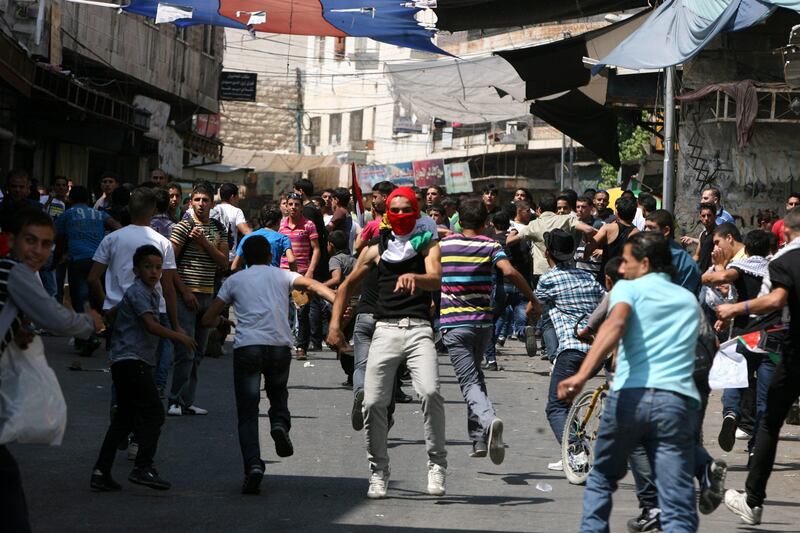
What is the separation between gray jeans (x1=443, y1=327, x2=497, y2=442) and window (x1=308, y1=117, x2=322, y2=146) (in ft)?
188

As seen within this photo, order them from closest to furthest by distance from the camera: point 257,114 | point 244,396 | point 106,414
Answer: point 244,396 → point 106,414 → point 257,114

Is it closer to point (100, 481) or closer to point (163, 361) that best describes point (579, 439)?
point (100, 481)

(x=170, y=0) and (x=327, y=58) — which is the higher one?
(x=327, y=58)

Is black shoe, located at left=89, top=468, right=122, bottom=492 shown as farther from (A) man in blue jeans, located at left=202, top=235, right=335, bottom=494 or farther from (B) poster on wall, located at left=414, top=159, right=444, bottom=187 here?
(B) poster on wall, located at left=414, top=159, right=444, bottom=187

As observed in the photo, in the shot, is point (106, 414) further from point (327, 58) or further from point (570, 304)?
point (327, 58)

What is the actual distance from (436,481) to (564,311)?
5.36ft

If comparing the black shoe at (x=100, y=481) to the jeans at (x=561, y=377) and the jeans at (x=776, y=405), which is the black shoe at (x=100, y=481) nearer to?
the jeans at (x=561, y=377)

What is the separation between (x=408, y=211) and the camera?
806 centimetres

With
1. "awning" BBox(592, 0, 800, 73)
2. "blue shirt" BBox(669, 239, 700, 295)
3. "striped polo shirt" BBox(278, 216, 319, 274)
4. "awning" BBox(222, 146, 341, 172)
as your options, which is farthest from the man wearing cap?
"awning" BBox(222, 146, 341, 172)

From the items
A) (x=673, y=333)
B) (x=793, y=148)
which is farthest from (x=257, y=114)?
(x=673, y=333)

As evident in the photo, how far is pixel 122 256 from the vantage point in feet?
31.1

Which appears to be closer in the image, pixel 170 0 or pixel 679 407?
pixel 679 407

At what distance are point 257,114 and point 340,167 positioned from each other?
6.45 meters

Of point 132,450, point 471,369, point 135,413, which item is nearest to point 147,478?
point 135,413
